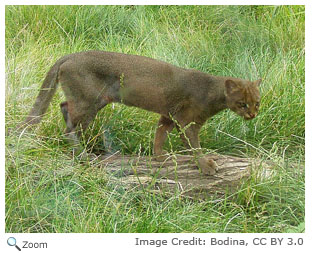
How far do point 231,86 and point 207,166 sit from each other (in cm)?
70

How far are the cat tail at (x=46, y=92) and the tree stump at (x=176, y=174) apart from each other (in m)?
0.65

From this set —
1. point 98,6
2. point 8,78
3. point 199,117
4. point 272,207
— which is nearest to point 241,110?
point 199,117

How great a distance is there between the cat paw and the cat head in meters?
0.48

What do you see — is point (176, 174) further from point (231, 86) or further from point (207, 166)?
point (231, 86)

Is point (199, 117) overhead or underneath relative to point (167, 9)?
underneath

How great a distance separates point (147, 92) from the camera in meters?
5.19

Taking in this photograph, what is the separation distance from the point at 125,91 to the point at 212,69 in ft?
2.64

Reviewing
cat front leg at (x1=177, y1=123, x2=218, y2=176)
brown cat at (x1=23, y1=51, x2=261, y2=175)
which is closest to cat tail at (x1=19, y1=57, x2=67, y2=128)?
brown cat at (x1=23, y1=51, x2=261, y2=175)

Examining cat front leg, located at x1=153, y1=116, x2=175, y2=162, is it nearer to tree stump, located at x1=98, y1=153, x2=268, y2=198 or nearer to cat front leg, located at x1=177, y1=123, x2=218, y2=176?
tree stump, located at x1=98, y1=153, x2=268, y2=198
